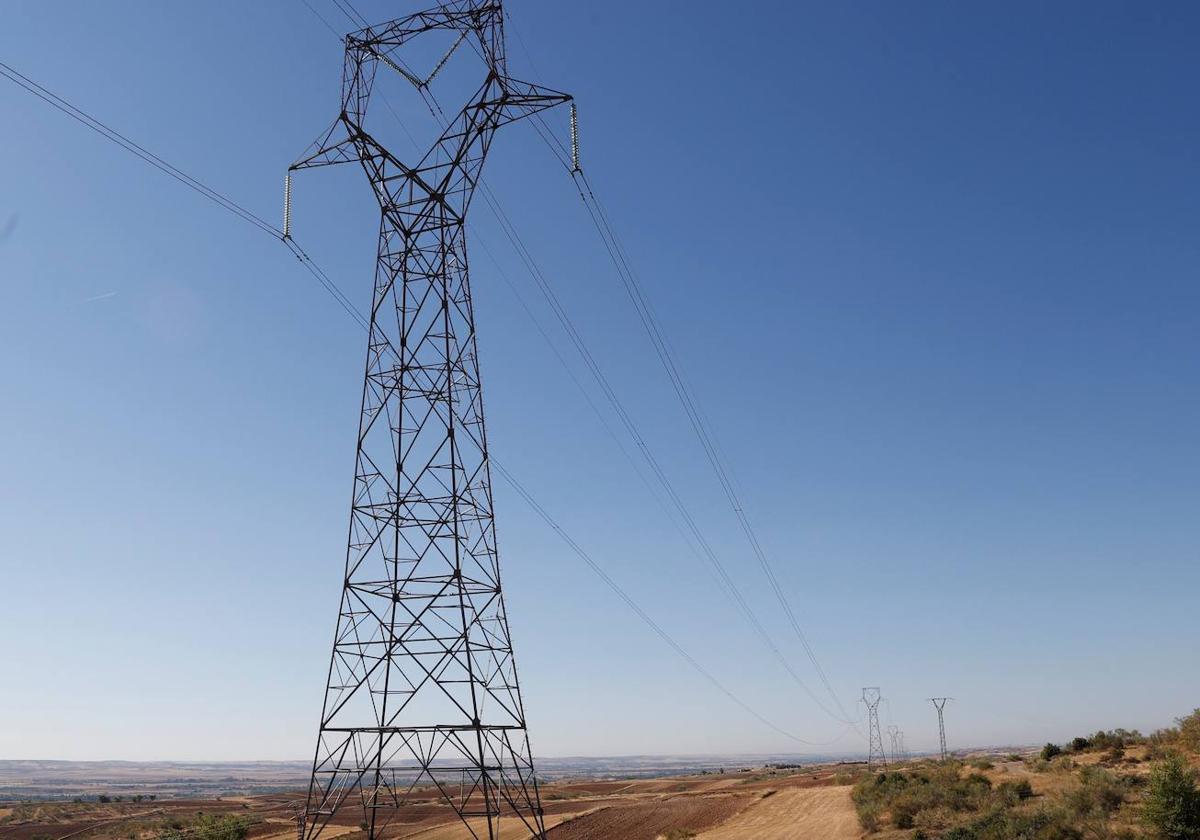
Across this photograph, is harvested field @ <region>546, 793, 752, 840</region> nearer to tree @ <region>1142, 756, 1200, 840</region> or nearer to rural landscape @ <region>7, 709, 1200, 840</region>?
rural landscape @ <region>7, 709, 1200, 840</region>

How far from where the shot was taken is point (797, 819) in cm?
5075

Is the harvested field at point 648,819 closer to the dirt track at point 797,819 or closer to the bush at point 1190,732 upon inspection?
the dirt track at point 797,819

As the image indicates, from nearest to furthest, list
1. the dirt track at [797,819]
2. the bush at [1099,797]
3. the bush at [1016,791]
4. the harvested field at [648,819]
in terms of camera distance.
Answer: the bush at [1099,797] → the bush at [1016,791] → the dirt track at [797,819] → the harvested field at [648,819]

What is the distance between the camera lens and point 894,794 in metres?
47.1

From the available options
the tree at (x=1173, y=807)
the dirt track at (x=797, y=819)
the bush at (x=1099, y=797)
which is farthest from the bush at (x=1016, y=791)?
the tree at (x=1173, y=807)

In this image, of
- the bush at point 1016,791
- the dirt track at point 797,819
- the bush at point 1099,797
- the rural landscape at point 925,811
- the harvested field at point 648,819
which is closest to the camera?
the rural landscape at point 925,811

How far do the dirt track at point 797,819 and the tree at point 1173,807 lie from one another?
1553cm

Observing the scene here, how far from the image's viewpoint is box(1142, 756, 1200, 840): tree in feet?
88.5

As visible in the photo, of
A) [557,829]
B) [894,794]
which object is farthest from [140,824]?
[894,794]

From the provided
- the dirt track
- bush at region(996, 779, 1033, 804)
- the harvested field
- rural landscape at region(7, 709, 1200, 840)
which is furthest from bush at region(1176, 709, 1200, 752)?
the harvested field

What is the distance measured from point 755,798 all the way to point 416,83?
5608cm

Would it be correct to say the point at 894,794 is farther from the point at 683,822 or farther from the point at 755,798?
the point at 755,798

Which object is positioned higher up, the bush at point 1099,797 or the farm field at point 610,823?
the bush at point 1099,797

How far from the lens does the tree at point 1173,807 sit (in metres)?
27.0
